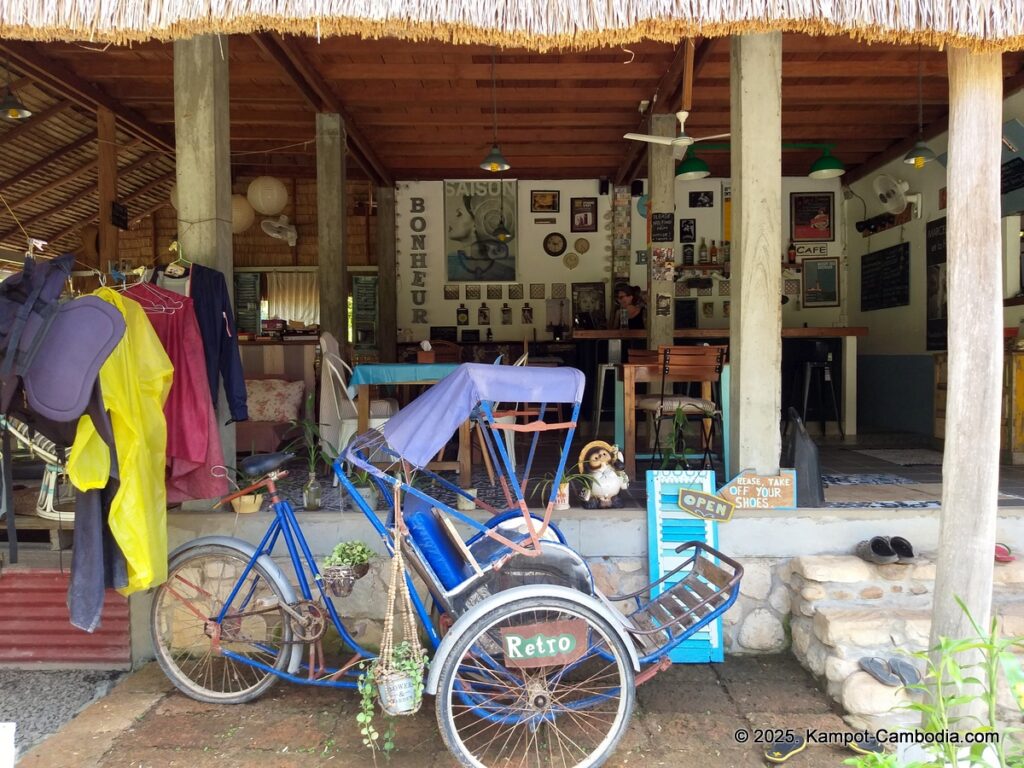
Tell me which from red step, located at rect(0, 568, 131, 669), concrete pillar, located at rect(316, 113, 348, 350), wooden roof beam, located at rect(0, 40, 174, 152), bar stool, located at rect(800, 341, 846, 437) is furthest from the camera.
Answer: bar stool, located at rect(800, 341, 846, 437)

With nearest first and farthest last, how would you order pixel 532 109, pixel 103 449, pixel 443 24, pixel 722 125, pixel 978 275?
1. pixel 978 275
2. pixel 443 24
3. pixel 103 449
4. pixel 532 109
5. pixel 722 125

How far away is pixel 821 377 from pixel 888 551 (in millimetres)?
4980

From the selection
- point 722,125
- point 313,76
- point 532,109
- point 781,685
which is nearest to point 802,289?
point 722,125

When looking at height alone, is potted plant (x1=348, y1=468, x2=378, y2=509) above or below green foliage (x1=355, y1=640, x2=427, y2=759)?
above

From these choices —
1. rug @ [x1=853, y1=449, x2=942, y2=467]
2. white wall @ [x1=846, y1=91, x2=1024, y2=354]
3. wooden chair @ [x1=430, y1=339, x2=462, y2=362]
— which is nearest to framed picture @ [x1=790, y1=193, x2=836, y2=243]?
white wall @ [x1=846, y1=91, x2=1024, y2=354]

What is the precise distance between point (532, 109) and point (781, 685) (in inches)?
233

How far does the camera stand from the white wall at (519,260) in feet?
33.3

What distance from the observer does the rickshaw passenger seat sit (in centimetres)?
262

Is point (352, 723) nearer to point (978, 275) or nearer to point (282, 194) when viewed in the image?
point (978, 275)

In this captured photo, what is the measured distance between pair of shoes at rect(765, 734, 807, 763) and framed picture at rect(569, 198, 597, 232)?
8.37m

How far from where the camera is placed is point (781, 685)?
10.2ft

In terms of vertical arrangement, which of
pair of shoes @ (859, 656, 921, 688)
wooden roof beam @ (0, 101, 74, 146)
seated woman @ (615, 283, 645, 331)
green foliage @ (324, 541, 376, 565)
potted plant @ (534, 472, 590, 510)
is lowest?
pair of shoes @ (859, 656, 921, 688)

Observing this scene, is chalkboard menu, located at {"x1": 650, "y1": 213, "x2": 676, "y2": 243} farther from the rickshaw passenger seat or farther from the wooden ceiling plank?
the wooden ceiling plank

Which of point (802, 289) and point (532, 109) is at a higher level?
point (532, 109)
